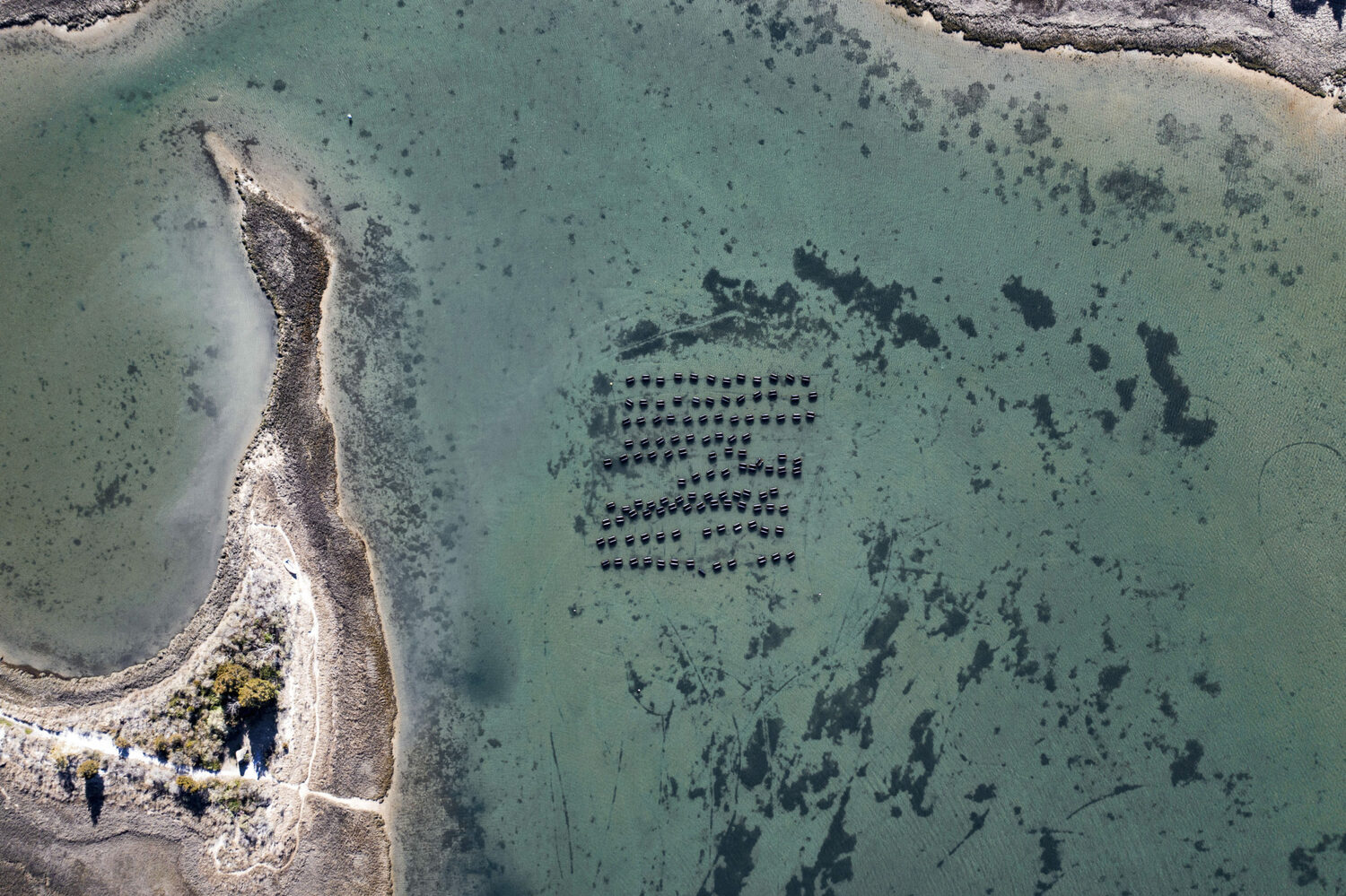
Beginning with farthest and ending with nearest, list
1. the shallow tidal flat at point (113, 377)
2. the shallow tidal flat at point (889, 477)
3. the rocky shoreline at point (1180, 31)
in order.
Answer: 1. the rocky shoreline at point (1180, 31)
2. the shallow tidal flat at point (889, 477)
3. the shallow tidal flat at point (113, 377)

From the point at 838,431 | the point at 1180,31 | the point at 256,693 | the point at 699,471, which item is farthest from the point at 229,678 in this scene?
the point at 1180,31

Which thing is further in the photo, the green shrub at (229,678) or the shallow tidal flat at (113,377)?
the shallow tidal flat at (113,377)

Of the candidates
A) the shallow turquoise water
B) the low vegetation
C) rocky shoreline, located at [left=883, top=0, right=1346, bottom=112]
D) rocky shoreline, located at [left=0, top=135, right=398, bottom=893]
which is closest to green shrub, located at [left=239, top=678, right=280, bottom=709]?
the low vegetation

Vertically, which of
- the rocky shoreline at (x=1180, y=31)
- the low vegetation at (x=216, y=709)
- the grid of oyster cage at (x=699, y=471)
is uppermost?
the rocky shoreline at (x=1180, y=31)

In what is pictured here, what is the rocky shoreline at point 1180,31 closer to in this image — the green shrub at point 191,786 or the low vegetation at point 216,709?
the low vegetation at point 216,709

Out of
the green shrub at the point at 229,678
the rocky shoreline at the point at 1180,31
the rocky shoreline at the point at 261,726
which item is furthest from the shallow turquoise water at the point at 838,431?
the green shrub at the point at 229,678

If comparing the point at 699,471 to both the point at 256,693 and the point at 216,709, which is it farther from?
the point at 216,709
